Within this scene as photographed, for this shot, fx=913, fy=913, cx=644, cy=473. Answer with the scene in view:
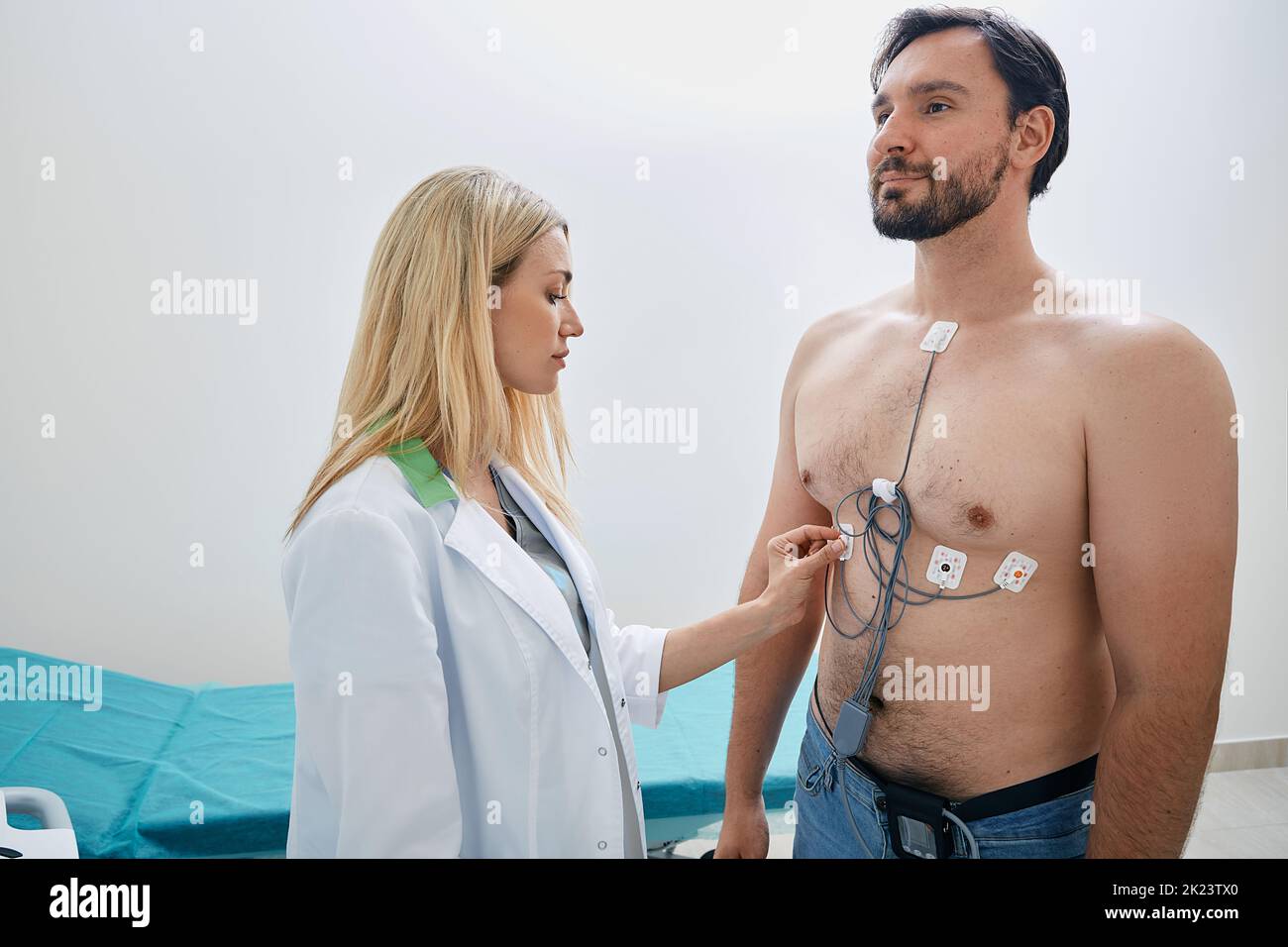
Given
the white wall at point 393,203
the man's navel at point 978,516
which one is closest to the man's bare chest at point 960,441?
the man's navel at point 978,516

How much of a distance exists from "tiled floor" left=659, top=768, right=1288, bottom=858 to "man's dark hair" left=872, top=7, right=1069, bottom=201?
5.36 feet

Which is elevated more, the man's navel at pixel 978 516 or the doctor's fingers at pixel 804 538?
the man's navel at pixel 978 516

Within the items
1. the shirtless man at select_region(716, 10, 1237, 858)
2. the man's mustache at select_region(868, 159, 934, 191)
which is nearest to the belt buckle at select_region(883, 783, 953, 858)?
the shirtless man at select_region(716, 10, 1237, 858)

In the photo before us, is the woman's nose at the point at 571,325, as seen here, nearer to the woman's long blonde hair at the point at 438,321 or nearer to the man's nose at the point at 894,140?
the woman's long blonde hair at the point at 438,321

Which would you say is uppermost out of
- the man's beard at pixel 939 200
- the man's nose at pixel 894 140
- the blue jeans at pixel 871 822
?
the man's nose at pixel 894 140

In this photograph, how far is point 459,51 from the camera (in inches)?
122

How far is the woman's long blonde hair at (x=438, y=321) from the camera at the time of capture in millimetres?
1121

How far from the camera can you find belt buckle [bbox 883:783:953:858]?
3.88 ft

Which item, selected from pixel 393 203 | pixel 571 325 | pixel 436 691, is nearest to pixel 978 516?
pixel 571 325

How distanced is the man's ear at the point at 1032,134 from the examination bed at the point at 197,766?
4.60 ft

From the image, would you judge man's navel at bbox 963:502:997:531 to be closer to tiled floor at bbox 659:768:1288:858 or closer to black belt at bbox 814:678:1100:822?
black belt at bbox 814:678:1100:822

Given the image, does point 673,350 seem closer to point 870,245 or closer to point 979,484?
point 870,245

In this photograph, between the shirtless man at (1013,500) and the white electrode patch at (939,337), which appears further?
the white electrode patch at (939,337)
